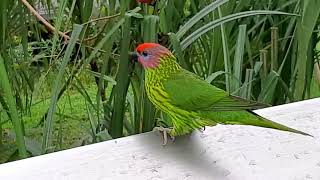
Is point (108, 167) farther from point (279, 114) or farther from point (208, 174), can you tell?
point (279, 114)

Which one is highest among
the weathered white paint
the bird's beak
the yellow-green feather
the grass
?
the bird's beak

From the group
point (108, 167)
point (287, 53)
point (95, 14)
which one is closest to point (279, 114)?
point (108, 167)

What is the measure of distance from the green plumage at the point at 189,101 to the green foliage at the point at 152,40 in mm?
108

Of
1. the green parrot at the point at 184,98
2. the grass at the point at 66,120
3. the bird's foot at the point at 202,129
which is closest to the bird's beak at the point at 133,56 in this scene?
the green parrot at the point at 184,98

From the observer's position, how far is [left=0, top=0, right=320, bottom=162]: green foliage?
94cm

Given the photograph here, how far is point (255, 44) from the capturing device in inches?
51.8

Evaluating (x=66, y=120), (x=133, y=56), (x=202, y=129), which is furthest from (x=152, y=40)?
(x=66, y=120)

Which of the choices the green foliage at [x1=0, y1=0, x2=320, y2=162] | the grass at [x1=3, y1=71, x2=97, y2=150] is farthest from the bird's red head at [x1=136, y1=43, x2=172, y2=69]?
the grass at [x1=3, y1=71, x2=97, y2=150]

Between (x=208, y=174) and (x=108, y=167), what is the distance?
10 centimetres

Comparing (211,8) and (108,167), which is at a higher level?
(211,8)

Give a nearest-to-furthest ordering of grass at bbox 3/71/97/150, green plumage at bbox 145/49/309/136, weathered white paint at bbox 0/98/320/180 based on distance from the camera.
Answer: weathered white paint at bbox 0/98/320/180 → green plumage at bbox 145/49/309/136 → grass at bbox 3/71/97/150

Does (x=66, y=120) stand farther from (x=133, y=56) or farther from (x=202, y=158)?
(x=202, y=158)

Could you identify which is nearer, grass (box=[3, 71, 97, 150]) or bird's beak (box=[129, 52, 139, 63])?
bird's beak (box=[129, 52, 139, 63])

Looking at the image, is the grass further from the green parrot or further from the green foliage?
the green parrot
